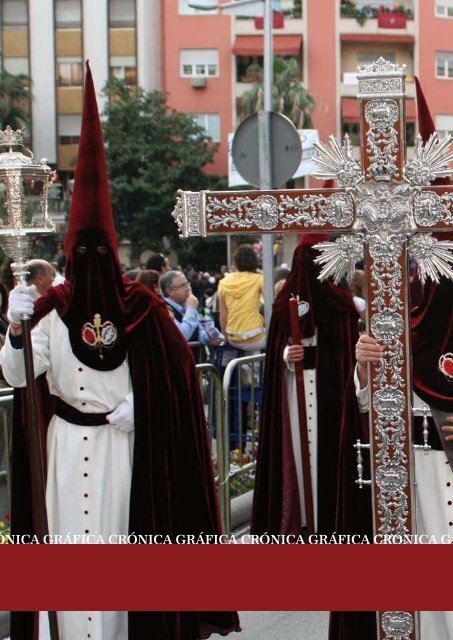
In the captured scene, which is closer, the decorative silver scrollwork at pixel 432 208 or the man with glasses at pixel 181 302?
the decorative silver scrollwork at pixel 432 208

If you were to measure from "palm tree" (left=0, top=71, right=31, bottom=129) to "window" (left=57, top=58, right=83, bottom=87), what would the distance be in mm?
1559

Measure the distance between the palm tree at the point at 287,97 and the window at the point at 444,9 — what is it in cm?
694

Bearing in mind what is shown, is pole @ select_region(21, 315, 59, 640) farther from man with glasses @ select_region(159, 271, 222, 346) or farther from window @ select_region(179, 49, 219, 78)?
window @ select_region(179, 49, 219, 78)

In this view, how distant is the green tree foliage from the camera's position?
43.9 meters

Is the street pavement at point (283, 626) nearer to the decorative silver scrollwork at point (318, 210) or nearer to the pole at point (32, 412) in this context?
the pole at point (32, 412)

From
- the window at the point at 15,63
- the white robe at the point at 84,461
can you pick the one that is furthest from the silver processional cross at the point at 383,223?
the window at the point at 15,63

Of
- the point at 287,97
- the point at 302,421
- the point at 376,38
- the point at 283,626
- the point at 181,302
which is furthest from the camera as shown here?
the point at 376,38

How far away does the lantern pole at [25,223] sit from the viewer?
15.1ft

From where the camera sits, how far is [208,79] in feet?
159

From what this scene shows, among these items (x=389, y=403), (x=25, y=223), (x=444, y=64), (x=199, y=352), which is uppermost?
(x=444, y=64)

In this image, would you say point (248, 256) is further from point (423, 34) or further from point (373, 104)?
point (423, 34)

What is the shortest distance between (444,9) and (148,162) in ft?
47.8

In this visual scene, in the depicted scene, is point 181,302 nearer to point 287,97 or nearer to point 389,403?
point 389,403

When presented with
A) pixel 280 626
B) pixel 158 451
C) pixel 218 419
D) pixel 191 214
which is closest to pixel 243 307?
pixel 218 419
